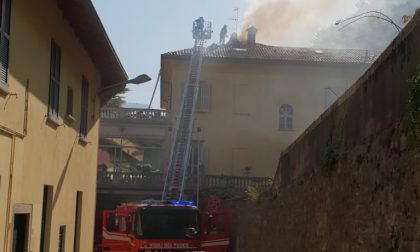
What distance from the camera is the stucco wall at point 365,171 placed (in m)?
5.90

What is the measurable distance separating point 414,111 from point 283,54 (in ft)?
116

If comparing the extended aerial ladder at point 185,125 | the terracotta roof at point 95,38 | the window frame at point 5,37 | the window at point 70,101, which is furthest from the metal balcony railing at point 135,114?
the window frame at point 5,37

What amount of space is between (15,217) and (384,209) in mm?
5417

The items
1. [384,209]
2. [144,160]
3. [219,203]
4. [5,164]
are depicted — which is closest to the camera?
[384,209]

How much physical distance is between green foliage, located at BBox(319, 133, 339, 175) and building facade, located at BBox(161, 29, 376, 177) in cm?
2789

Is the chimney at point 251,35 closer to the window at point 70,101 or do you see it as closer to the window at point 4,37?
the window at point 70,101

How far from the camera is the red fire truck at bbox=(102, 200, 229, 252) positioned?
50.8 ft

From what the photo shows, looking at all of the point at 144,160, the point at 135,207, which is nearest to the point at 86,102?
the point at 135,207

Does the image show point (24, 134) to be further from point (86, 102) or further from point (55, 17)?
point (86, 102)

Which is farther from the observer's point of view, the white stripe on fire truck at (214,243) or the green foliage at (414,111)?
the white stripe on fire truck at (214,243)

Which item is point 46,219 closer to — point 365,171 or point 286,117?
point 365,171

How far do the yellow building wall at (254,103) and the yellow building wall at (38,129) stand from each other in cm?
2276

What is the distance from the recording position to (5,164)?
811 cm

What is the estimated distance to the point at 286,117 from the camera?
128 ft
